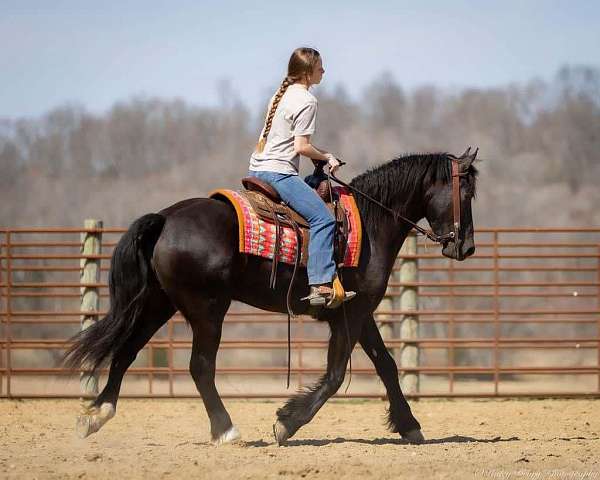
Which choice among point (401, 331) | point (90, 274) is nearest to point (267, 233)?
point (401, 331)

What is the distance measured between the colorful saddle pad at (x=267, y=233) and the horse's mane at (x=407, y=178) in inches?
9.6

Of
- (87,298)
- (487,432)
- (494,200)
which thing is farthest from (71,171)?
(487,432)

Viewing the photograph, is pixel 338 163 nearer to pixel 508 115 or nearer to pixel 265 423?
pixel 265 423

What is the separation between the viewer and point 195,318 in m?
6.20

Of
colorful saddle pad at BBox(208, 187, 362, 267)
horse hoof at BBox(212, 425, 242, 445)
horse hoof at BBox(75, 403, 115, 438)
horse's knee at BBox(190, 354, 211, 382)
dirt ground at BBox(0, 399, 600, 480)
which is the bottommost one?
dirt ground at BBox(0, 399, 600, 480)

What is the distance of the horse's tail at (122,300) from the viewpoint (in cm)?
620

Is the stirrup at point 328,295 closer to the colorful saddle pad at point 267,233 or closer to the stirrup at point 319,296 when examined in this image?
the stirrup at point 319,296

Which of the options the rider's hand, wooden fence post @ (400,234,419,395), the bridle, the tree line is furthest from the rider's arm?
the tree line

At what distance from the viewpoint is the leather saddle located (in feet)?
20.8

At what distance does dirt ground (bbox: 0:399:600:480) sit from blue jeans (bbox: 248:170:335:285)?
1.15 m

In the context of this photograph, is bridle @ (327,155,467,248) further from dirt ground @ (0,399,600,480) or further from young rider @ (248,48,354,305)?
dirt ground @ (0,399,600,480)

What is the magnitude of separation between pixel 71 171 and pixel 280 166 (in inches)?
1261

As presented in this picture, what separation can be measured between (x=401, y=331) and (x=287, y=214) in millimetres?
4184

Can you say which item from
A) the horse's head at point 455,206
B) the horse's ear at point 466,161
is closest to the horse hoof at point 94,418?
the horse's head at point 455,206
